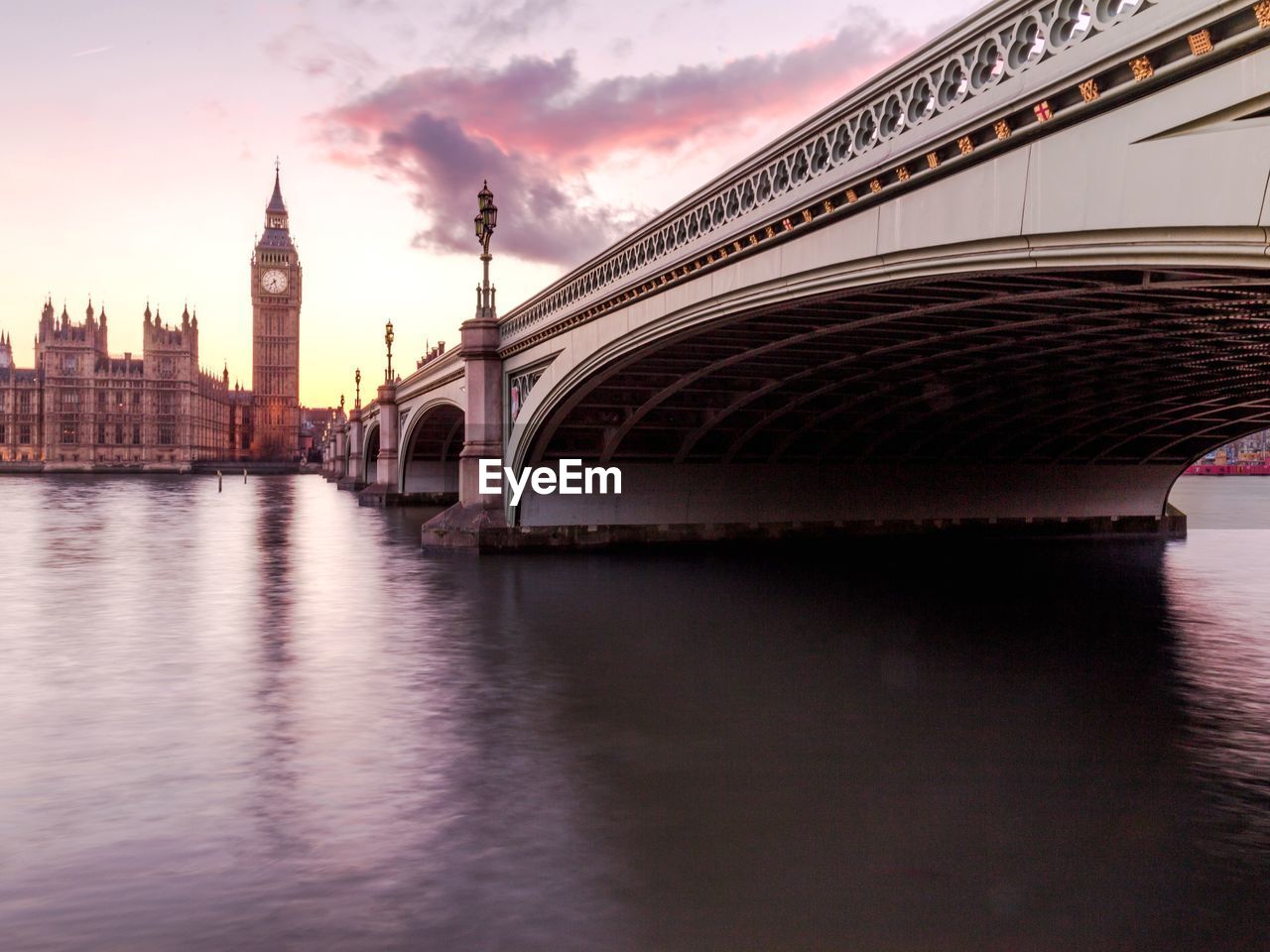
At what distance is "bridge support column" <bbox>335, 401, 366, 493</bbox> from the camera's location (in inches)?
3561

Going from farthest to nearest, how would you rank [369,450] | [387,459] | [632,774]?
[369,450], [387,459], [632,774]

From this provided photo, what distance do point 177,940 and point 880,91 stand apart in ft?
36.6

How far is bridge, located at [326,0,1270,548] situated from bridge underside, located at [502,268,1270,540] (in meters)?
0.11

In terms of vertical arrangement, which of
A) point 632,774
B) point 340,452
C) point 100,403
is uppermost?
point 100,403

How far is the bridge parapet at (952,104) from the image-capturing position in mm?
8398

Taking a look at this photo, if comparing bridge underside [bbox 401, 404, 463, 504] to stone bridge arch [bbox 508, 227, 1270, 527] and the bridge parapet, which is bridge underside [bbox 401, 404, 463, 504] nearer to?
stone bridge arch [bbox 508, 227, 1270, 527]

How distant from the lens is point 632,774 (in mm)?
9578

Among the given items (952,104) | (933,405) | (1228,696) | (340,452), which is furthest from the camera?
(340,452)

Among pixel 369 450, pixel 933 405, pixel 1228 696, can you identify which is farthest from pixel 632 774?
pixel 369 450

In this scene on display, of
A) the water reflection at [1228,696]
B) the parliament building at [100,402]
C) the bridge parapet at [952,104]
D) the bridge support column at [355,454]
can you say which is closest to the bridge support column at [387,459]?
the bridge support column at [355,454]

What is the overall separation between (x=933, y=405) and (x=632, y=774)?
78.6ft

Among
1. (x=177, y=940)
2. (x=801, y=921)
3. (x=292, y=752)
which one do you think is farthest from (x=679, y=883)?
(x=292, y=752)

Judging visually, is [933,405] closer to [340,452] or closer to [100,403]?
[340,452]

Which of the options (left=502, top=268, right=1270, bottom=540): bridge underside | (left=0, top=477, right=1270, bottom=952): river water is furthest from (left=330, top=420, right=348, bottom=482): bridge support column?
(left=0, top=477, right=1270, bottom=952): river water
